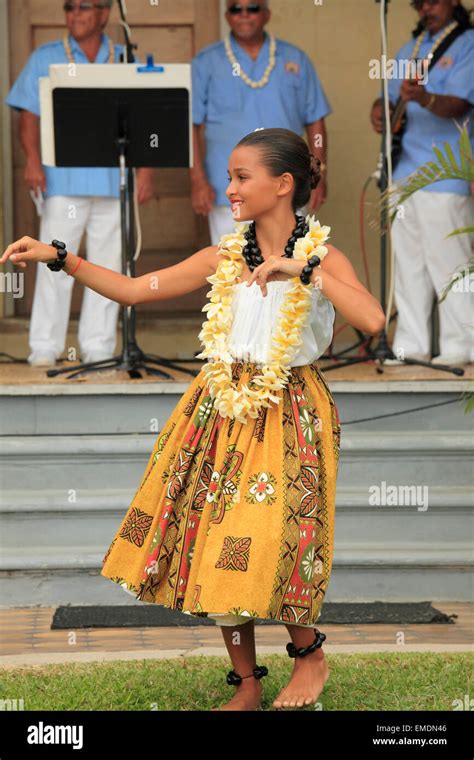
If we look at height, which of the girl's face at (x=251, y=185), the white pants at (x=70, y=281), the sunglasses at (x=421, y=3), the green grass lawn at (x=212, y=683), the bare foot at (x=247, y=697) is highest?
the sunglasses at (x=421, y=3)

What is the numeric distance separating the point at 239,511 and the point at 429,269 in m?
4.08

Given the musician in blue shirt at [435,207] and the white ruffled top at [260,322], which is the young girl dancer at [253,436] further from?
the musician in blue shirt at [435,207]

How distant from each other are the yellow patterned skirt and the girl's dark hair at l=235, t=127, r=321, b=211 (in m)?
0.57

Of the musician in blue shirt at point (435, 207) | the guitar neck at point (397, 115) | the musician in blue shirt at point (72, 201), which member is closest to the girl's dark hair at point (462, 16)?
the musician in blue shirt at point (435, 207)

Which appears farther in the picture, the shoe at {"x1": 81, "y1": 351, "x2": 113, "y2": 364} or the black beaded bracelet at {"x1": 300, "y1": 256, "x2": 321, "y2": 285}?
the shoe at {"x1": 81, "y1": 351, "x2": 113, "y2": 364}

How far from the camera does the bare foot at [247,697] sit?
4234 millimetres

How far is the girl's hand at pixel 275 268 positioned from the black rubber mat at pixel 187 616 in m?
2.22

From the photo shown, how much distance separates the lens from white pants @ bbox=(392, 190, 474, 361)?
25.1ft

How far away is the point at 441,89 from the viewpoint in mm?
7582

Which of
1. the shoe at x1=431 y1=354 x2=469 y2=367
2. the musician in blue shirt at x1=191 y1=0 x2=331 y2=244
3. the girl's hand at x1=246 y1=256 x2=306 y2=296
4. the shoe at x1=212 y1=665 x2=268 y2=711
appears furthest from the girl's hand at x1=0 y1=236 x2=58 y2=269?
the shoe at x1=431 y1=354 x2=469 y2=367

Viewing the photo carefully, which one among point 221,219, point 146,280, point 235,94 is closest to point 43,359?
point 221,219

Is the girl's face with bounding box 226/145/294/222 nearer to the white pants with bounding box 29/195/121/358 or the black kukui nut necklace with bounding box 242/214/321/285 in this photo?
the black kukui nut necklace with bounding box 242/214/321/285

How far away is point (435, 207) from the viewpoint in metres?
7.66
